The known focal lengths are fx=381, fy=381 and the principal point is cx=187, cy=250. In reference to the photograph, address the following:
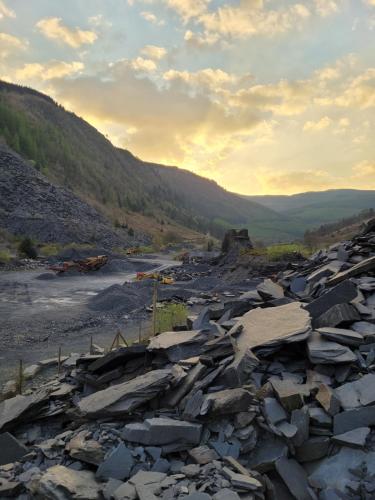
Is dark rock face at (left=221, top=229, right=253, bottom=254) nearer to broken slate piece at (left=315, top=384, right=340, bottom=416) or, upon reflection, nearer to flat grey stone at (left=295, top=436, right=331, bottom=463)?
broken slate piece at (left=315, top=384, right=340, bottom=416)

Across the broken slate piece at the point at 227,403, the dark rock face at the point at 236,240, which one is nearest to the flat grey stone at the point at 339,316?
the broken slate piece at the point at 227,403

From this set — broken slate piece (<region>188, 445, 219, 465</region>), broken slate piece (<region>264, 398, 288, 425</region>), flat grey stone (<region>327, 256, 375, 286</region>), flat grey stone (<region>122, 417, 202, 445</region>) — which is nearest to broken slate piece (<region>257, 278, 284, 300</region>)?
flat grey stone (<region>327, 256, 375, 286</region>)

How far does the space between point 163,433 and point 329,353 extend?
2.94m

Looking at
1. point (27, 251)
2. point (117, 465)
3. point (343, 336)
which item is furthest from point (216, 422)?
point (27, 251)

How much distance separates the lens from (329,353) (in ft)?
20.3

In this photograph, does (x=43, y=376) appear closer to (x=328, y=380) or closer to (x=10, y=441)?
(x=10, y=441)

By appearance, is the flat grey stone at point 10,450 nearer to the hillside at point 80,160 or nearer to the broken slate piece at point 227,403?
the broken slate piece at point 227,403

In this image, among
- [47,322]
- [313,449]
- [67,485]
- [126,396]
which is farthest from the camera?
[47,322]

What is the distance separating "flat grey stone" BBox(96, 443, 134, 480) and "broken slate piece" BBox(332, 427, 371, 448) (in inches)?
108

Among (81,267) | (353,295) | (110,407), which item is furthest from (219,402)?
(81,267)

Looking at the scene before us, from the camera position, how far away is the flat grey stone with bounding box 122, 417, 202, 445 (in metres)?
5.18

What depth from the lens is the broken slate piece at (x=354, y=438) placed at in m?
4.96

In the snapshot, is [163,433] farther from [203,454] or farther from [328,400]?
[328,400]

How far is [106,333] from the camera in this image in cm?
1538
